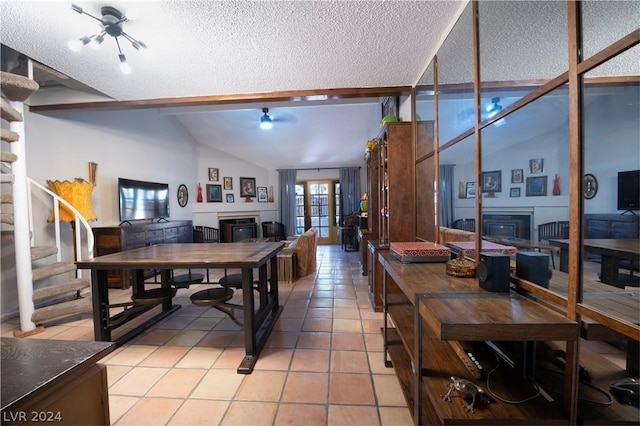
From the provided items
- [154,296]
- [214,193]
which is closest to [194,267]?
[154,296]

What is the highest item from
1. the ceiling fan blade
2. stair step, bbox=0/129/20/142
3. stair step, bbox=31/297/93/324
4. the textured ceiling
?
the ceiling fan blade

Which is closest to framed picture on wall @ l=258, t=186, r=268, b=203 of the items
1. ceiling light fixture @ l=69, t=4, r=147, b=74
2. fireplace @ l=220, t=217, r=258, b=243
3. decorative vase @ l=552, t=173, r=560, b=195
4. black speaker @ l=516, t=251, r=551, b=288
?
fireplace @ l=220, t=217, r=258, b=243

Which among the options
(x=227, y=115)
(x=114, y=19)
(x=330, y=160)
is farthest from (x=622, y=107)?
(x=330, y=160)

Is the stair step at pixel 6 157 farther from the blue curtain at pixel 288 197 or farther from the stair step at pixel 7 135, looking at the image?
the blue curtain at pixel 288 197

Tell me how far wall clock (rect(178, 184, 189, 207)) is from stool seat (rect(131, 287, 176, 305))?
3.84 metres

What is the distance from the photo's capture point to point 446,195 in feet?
6.03

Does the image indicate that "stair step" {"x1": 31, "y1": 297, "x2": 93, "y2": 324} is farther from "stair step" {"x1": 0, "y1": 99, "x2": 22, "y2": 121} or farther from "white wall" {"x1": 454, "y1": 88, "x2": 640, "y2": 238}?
"white wall" {"x1": 454, "y1": 88, "x2": 640, "y2": 238}

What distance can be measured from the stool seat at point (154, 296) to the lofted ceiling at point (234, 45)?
6.57 ft

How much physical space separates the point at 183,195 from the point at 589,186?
21.2ft

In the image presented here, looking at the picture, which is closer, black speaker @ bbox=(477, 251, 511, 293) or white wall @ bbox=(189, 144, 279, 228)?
black speaker @ bbox=(477, 251, 511, 293)

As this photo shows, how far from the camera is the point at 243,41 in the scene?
187cm

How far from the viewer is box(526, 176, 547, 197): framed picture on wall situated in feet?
3.17

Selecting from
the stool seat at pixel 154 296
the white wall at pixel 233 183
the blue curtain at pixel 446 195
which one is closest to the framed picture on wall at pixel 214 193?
the white wall at pixel 233 183

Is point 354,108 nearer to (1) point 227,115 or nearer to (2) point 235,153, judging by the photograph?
(1) point 227,115
